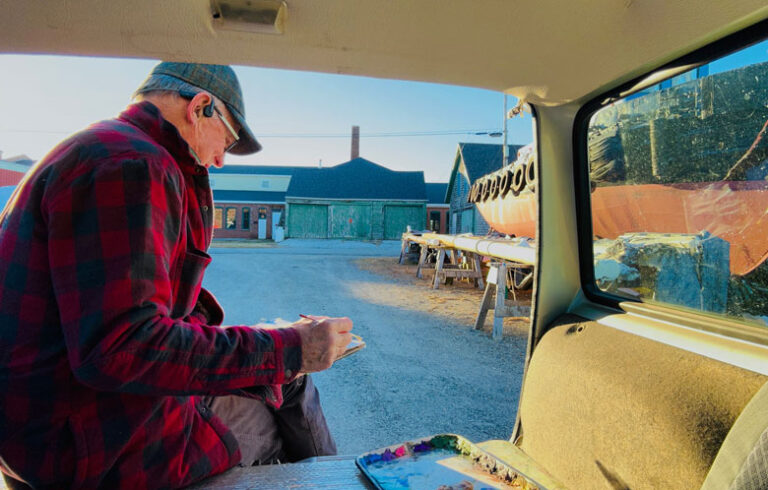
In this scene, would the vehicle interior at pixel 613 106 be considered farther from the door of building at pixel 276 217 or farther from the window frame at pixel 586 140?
the door of building at pixel 276 217

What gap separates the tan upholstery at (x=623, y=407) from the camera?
120 cm

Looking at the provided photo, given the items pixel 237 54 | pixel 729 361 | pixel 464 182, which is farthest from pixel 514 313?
pixel 464 182

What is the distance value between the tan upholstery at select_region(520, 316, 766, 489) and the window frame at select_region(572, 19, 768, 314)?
0.59 feet

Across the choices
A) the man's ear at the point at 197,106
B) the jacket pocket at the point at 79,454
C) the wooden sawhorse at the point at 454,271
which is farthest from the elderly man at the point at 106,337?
the wooden sawhorse at the point at 454,271

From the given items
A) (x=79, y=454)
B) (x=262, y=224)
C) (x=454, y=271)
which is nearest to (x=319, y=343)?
(x=79, y=454)

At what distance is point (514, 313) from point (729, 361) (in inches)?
189

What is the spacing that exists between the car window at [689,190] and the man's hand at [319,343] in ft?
4.25

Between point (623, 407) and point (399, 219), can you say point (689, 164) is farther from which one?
point (399, 219)

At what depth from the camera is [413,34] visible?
150 cm

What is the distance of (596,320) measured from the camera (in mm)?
1932

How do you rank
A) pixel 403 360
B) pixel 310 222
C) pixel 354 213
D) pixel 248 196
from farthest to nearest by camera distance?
1. pixel 248 196
2. pixel 310 222
3. pixel 354 213
4. pixel 403 360

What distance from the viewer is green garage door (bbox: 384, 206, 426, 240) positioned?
3195 centimetres

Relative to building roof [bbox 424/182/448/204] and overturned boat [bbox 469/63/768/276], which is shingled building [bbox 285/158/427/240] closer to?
building roof [bbox 424/182/448/204]

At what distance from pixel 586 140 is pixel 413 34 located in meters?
1.11
